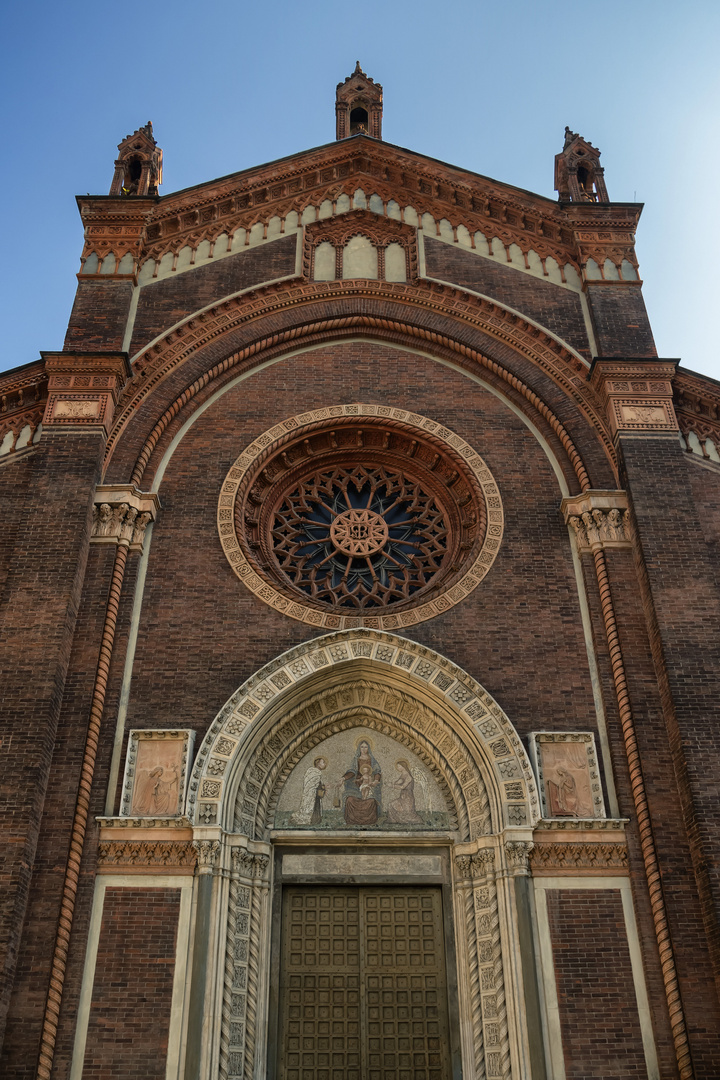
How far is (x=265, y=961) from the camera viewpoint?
11.2m

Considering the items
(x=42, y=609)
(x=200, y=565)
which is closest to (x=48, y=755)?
(x=42, y=609)

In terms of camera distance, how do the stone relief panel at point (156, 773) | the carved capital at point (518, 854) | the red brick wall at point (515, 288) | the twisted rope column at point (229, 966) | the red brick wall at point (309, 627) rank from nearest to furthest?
the twisted rope column at point (229, 966), the carved capital at point (518, 854), the stone relief panel at point (156, 773), the red brick wall at point (309, 627), the red brick wall at point (515, 288)

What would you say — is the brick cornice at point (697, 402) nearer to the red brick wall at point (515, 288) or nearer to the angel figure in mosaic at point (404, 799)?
the red brick wall at point (515, 288)

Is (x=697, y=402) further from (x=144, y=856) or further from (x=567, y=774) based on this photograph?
(x=144, y=856)

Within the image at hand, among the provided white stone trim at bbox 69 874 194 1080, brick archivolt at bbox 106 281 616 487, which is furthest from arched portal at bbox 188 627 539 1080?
brick archivolt at bbox 106 281 616 487

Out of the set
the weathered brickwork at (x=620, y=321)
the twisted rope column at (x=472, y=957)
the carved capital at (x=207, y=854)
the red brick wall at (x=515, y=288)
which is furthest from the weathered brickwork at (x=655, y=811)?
the carved capital at (x=207, y=854)

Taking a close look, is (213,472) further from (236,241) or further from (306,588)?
(236,241)

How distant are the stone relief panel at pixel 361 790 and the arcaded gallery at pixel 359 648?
1.7 inches

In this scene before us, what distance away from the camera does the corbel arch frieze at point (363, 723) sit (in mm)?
11523

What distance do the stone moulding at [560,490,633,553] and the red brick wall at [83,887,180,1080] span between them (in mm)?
6948

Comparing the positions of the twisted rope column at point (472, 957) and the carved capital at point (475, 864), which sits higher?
the carved capital at point (475, 864)

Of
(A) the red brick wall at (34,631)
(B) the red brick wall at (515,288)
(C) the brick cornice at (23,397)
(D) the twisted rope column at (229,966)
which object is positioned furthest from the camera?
(B) the red brick wall at (515,288)

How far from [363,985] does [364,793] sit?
2162 mm

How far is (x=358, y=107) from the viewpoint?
19625 millimetres
